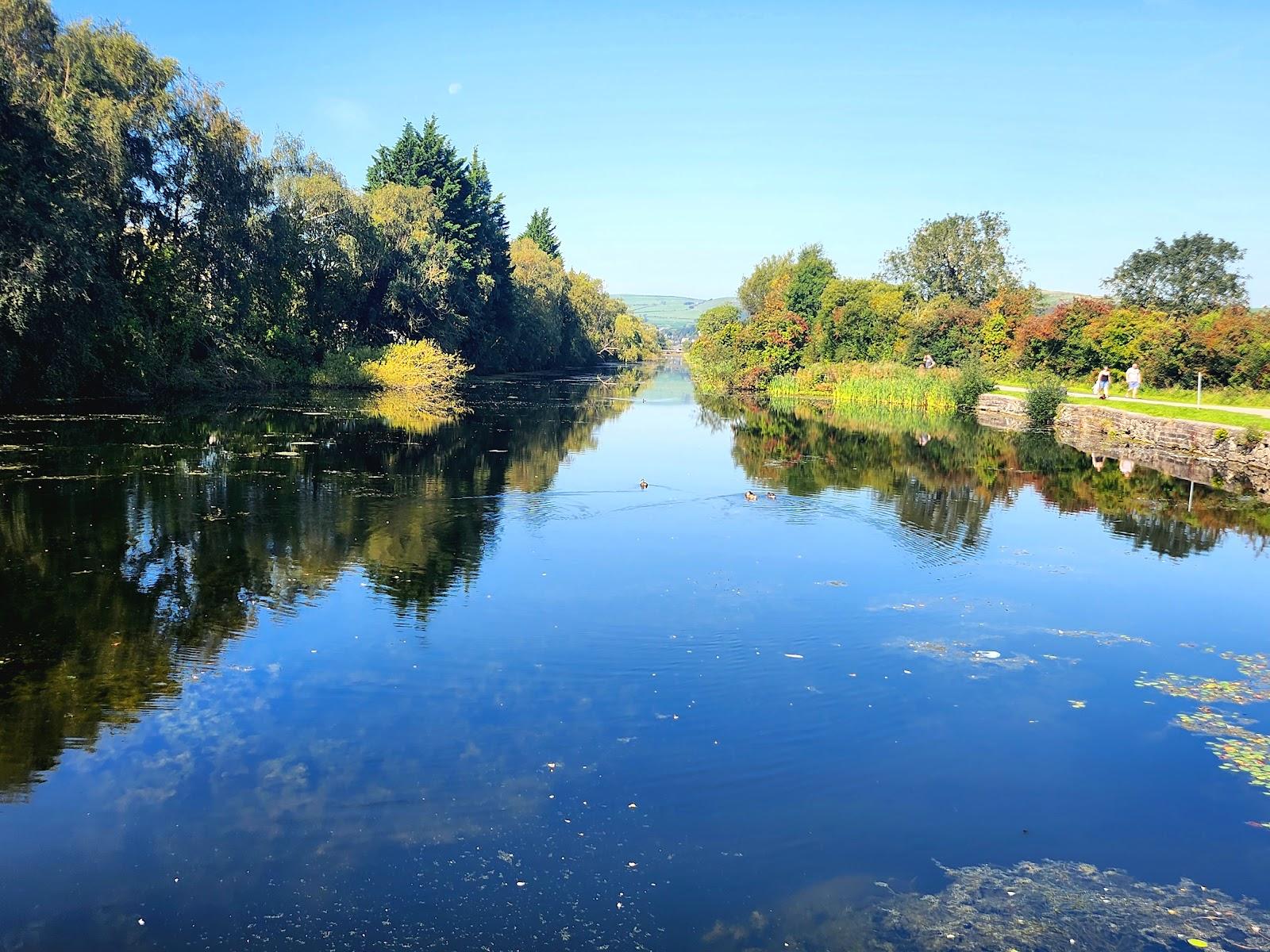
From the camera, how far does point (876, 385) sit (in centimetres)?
5191

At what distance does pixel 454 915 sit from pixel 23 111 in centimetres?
3024

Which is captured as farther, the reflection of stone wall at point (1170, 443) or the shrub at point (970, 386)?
the shrub at point (970, 386)

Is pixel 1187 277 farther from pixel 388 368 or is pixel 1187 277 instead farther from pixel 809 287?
pixel 388 368

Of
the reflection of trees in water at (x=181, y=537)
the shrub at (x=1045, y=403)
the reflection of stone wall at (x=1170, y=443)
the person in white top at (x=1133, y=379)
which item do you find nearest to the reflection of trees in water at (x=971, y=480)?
the reflection of stone wall at (x=1170, y=443)

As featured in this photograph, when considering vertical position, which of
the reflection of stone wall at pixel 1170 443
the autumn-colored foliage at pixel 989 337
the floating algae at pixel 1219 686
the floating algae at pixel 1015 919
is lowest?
the floating algae at pixel 1015 919

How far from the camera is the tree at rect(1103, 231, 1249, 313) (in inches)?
2253

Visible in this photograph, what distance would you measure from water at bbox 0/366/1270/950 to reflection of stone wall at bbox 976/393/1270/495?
802cm

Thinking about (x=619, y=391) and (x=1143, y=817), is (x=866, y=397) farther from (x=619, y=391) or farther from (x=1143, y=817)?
(x=1143, y=817)

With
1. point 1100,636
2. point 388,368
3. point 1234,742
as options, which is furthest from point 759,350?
point 1234,742

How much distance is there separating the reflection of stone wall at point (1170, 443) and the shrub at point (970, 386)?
23.1 feet

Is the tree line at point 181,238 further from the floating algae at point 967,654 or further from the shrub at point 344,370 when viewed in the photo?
the floating algae at point 967,654

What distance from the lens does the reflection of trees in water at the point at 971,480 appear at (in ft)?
58.4

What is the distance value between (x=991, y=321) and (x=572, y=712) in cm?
5099

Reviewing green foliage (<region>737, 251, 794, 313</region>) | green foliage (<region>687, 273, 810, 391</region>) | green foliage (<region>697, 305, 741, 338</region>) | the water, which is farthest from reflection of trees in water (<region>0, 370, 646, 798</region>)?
green foliage (<region>737, 251, 794, 313</region>)
